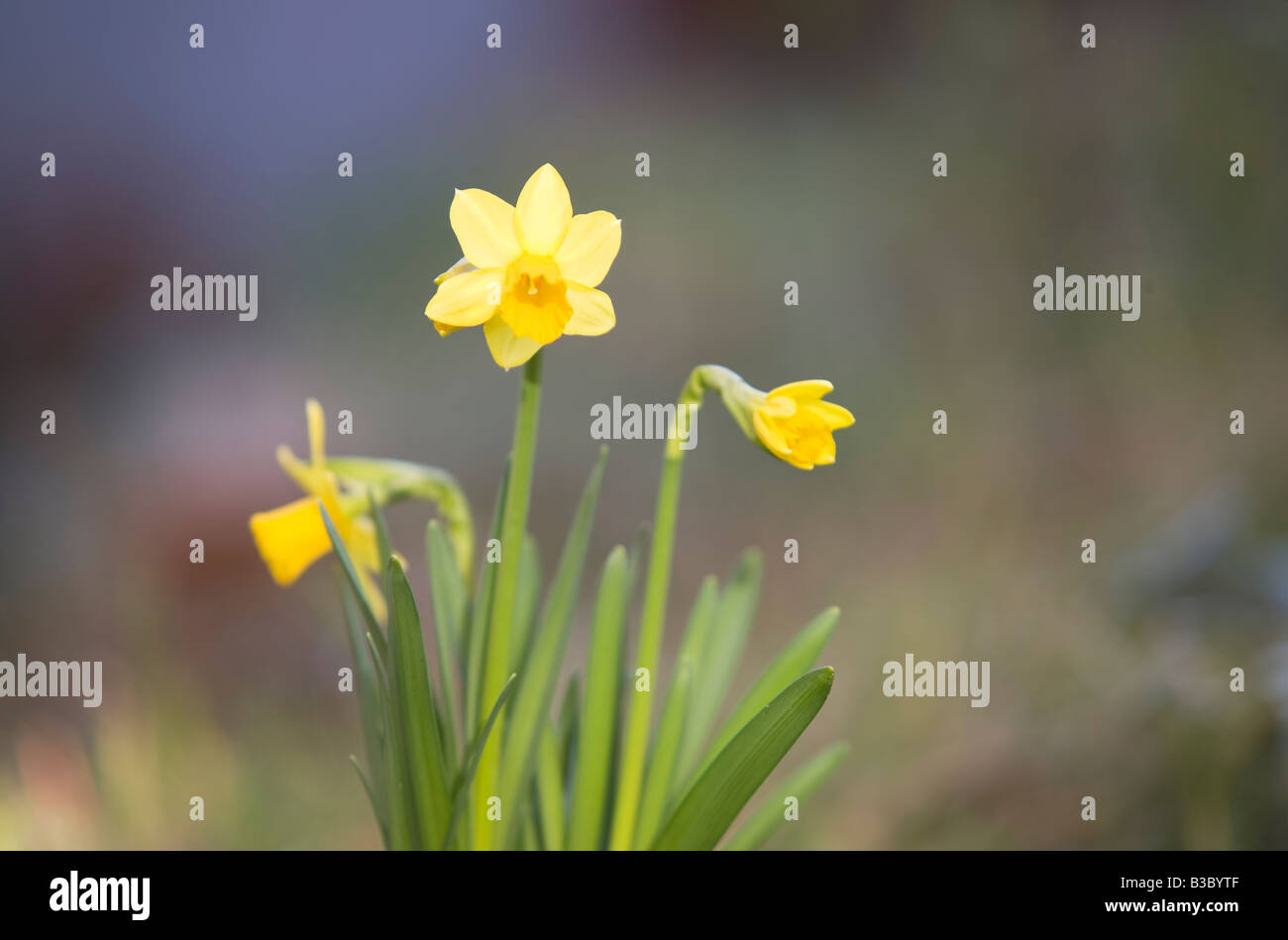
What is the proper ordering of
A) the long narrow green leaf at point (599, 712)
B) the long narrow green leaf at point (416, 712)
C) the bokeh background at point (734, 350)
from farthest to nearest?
the bokeh background at point (734, 350) → the long narrow green leaf at point (599, 712) → the long narrow green leaf at point (416, 712)

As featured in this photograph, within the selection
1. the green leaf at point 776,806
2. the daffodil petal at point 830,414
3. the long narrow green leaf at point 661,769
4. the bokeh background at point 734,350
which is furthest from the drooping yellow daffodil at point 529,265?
the bokeh background at point 734,350

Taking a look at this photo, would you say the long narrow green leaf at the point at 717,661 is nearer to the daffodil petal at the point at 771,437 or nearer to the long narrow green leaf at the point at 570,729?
the long narrow green leaf at the point at 570,729

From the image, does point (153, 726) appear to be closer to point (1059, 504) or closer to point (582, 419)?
point (582, 419)

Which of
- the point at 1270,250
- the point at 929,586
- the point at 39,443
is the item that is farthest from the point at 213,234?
the point at 1270,250

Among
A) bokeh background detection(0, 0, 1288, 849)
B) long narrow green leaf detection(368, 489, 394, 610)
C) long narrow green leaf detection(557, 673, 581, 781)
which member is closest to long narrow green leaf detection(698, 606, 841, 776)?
long narrow green leaf detection(557, 673, 581, 781)

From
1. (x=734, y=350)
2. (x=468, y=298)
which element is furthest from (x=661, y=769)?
(x=734, y=350)

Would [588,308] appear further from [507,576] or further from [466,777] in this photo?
[466,777]
